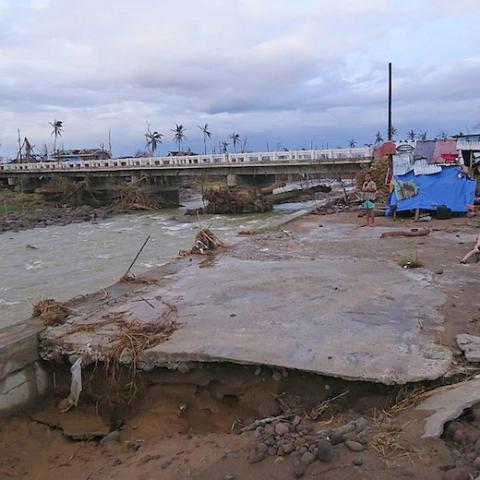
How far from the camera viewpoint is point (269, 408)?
4.18 meters

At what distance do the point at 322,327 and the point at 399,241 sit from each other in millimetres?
6647

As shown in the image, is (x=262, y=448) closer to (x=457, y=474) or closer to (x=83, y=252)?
(x=457, y=474)

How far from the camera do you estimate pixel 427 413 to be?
340 cm

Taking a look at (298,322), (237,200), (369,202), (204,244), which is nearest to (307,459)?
(298,322)

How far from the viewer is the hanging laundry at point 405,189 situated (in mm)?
16109

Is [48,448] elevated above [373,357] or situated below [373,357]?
below

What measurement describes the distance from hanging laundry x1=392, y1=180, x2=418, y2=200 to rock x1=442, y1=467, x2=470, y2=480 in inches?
566

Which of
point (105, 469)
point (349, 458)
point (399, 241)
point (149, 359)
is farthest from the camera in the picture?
point (399, 241)

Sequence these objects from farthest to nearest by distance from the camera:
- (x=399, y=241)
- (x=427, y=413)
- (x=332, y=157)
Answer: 1. (x=332, y=157)
2. (x=399, y=241)
3. (x=427, y=413)

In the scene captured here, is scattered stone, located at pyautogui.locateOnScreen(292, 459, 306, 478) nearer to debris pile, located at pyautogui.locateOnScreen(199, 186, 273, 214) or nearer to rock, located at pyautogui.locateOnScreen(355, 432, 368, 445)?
rock, located at pyautogui.locateOnScreen(355, 432, 368, 445)

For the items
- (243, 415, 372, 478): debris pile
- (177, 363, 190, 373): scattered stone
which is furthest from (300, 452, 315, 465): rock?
(177, 363, 190, 373): scattered stone

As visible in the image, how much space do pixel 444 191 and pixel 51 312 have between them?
13.7 m

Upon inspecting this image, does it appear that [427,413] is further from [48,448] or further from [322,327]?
[48,448]

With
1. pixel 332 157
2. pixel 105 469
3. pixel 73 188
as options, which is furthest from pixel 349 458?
pixel 73 188
